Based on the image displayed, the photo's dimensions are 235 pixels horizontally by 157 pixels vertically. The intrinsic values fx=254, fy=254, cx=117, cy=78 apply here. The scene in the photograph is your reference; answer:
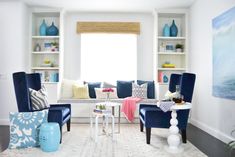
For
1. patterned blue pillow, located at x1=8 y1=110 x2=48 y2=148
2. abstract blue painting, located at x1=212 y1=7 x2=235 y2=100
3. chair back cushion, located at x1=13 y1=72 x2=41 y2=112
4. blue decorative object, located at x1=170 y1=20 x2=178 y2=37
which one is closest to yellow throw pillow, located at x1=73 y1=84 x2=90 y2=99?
chair back cushion, located at x1=13 y1=72 x2=41 y2=112

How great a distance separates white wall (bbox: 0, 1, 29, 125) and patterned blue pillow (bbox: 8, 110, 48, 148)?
2075 mm

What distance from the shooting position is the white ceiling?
5586mm

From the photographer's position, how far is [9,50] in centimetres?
556

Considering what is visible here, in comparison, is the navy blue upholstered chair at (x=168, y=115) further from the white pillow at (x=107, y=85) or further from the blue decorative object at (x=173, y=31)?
the blue decorative object at (x=173, y=31)

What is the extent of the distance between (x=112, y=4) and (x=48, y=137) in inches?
136

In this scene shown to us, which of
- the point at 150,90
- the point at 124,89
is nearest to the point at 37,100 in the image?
the point at 124,89

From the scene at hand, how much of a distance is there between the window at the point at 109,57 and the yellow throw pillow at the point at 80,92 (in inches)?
22.1

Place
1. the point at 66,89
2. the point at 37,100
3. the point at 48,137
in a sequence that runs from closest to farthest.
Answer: the point at 48,137 → the point at 37,100 → the point at 66,89

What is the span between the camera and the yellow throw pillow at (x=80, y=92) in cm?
590

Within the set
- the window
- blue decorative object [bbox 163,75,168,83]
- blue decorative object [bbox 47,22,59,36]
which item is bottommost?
blue decorative object [bbox 163,75,168,83]

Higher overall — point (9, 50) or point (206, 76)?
point (9, 50)

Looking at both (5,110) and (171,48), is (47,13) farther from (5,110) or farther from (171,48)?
(171,48)

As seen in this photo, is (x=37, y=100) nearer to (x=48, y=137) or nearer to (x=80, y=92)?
(x=48, y=137)

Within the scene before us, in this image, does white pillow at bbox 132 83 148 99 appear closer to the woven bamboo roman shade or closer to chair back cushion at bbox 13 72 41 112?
the woven bamboo roman shade
